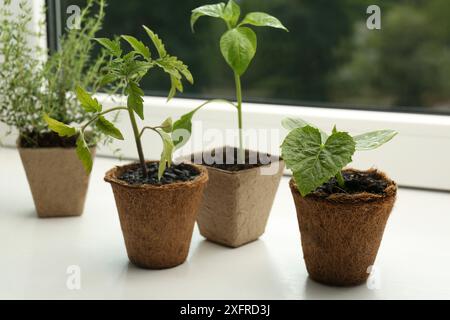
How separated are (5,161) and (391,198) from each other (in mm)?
1272

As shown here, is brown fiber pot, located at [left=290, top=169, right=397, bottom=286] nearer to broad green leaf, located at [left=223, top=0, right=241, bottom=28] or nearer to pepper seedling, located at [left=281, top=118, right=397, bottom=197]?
pepper seedling, located at [left=281, top=118, right=397, bottom=197]

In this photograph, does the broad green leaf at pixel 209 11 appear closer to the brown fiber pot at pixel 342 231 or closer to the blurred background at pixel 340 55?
the brown fiber pot at pixel 342 231

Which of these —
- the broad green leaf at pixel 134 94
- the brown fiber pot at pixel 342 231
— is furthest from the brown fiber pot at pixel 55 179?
the brown fiber pot at pixel 342 231

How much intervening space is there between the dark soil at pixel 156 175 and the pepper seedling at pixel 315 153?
0.23 m

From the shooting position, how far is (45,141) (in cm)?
159

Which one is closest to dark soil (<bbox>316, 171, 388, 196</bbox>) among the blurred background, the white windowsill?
the white windowsill

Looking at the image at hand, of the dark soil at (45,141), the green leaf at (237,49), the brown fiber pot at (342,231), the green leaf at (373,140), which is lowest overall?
the brown fiber pot at (342,231)

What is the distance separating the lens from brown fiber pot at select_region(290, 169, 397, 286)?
3.92 ft

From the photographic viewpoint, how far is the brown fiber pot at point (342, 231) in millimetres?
1193

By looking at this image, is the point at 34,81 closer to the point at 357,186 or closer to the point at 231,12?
the point at 231,12

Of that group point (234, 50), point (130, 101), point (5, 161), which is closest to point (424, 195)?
point (234, 50)

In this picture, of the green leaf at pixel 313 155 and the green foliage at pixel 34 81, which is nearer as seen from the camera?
the green leaf at pixel 313 155

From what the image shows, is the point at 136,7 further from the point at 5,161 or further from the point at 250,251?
the point at 250,251

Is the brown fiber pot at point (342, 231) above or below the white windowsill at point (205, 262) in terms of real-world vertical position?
above
